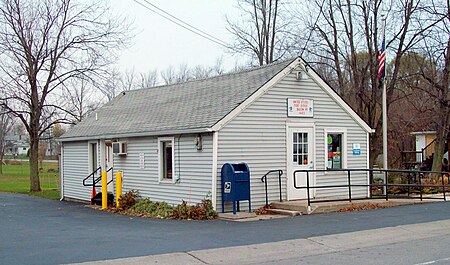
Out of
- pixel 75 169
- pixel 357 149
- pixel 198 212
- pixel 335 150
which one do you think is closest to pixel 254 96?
pixel 198 212

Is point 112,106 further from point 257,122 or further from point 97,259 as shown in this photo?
point 97,259

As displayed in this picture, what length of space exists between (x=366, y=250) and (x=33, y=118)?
83.3 feet

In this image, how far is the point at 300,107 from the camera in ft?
59.5

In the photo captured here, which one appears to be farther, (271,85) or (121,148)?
(121,148)

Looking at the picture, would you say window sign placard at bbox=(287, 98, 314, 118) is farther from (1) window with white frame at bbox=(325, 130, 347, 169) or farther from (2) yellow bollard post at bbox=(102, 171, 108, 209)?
(2) yellow bollard post at bbox=(102, 171, 108, 209)

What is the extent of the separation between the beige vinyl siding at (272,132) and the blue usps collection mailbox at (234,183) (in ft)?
1.15

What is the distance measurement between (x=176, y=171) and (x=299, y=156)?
155 inches

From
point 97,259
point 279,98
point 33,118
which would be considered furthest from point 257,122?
point 33,118

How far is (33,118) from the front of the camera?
31906mm

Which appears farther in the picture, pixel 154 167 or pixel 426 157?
pixel 426 157

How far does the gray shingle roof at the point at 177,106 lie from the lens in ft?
56.9

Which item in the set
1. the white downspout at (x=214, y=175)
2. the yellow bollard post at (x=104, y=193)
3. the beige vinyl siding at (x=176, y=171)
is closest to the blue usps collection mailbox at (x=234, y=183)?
the white downspout at (x=214, y=175)

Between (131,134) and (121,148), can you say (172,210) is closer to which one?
(131,134)

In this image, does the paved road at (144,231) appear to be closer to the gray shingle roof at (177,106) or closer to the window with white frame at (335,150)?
the window with white frame at (335,150)
